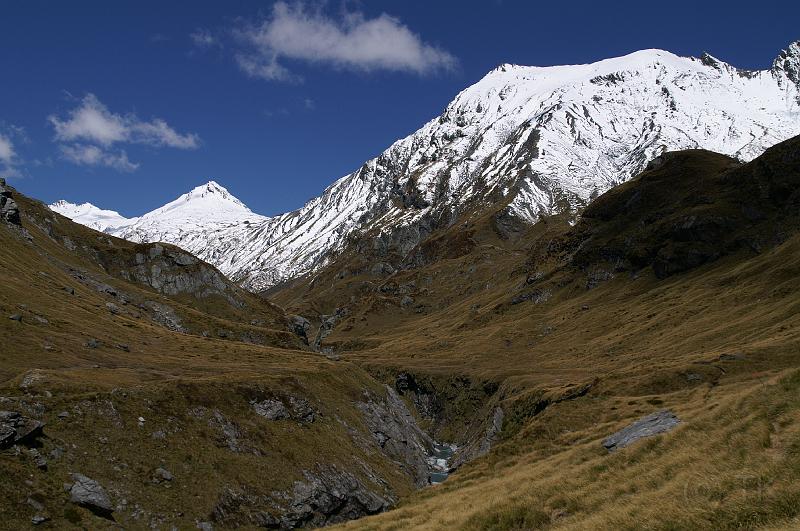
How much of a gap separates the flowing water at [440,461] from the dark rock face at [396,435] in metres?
1.55

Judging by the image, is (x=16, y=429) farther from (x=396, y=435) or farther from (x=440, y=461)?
(x=440, y=461)

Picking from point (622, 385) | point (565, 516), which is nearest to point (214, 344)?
point (622, 385)

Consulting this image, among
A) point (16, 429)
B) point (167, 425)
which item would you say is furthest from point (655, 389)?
point (16, 429)

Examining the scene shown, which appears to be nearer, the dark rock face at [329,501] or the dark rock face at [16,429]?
the dark rock face at [16,429]

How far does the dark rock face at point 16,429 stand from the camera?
46719 millimetres

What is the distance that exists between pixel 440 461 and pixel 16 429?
80714 mm

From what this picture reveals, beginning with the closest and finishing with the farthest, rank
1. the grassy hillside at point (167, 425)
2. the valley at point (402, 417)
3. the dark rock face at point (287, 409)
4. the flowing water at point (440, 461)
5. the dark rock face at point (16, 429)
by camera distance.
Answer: the valley at point (402, 417), the dark rock face at point (16, 429), the grassy hillside at point (167, 425), the dark rock face at point (287, 409), the flowing water at point (440, 461)

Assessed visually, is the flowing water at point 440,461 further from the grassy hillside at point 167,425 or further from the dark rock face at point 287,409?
the dark rock face at point 287,409

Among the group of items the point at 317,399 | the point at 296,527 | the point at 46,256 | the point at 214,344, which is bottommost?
the point at 296,527

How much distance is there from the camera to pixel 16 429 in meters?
47.9

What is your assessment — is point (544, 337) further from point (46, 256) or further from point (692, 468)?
point (692, 468)

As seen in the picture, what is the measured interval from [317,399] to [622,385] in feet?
147

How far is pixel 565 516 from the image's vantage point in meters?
22.3

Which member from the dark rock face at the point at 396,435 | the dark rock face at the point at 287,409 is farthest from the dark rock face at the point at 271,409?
the dark rock face at the point at 396,435
